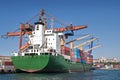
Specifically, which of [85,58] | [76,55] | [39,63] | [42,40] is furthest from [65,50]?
[85,58]

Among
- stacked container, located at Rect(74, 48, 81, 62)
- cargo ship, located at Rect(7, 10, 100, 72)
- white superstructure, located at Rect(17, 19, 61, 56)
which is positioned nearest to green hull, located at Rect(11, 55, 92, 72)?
cargo ship, located at Rect(7, 10, 100, 72)

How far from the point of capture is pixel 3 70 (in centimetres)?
6322

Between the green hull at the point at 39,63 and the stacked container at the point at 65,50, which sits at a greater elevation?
the stacked container at the point at 65,50

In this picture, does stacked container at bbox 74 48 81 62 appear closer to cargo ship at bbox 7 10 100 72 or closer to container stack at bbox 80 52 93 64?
cargo ship at bbox 7 10 100 72

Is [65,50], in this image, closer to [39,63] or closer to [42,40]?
[42,40]

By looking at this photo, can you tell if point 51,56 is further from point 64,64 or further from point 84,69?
point 84,69

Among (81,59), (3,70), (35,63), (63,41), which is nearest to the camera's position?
(35,63)

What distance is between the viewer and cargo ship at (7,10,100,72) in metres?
55.8

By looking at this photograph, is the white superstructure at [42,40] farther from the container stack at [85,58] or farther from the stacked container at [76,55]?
the container stack at [85,58]

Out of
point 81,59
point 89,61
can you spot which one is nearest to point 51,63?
point 81,59

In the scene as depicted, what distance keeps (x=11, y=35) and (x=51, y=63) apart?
21563mm

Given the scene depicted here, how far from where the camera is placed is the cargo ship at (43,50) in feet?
183

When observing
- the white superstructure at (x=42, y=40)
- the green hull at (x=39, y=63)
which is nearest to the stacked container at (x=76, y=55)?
the white superstructure at (x=42, y=40)

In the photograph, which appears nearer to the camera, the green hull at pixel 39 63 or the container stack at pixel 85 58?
the green hull at pixel 39 63
